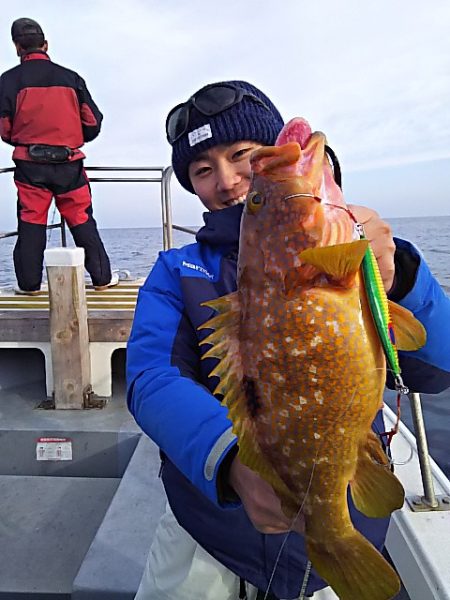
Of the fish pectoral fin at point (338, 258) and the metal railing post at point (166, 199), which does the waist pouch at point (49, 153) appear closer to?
the metal railing post at point (166, 199)

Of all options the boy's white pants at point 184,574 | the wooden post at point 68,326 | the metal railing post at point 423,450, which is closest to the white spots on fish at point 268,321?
the boy's white pants at point 184,574

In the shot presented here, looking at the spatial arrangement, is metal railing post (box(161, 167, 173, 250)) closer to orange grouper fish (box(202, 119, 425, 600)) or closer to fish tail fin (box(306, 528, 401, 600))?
orange grouper fish (box(202, 119, 425, 600))

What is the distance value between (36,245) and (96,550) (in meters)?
4.14

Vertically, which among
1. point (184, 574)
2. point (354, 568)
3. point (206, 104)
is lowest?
point (184, 574)

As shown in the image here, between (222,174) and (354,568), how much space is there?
1552mm

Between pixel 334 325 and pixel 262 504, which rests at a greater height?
pixel 334 325

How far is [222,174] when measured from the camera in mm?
2227

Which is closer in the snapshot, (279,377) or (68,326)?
(279,377)

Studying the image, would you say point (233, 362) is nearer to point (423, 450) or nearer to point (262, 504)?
point (262, 504)

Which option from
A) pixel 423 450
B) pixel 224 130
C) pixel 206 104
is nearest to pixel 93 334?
pixel 206 104

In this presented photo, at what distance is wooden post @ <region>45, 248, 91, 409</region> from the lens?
4.85m

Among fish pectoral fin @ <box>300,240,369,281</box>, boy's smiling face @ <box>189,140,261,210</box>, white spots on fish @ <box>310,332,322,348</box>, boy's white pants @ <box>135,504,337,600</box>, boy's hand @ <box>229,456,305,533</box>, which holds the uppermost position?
boy's smiling face @ <box>189,140,261,210</box>

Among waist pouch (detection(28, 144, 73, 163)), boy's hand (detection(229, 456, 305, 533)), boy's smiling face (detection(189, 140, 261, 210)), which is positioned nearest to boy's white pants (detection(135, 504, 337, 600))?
boy's hand (detection(229, 456, 305, 533))

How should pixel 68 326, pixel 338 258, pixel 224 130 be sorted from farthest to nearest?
pixel 68 326
pixel 224 130
pixel 338 258
